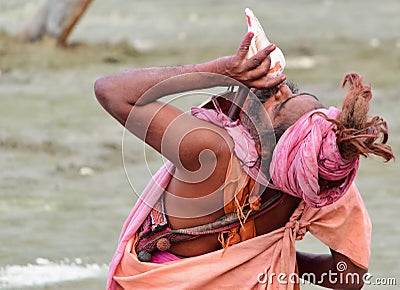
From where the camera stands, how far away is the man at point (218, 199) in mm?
2852

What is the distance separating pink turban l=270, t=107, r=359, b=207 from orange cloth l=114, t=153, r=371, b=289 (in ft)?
0.56

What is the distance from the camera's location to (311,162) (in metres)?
2.69

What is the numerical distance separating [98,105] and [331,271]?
20.2ft

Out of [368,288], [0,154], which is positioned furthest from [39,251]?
[0,154]

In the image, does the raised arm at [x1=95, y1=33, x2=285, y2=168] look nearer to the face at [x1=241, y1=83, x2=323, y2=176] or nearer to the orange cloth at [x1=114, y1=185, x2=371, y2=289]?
the face at [x1=241, y1=83, x2=323, y2=176]

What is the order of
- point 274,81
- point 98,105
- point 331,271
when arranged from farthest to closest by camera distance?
1. point 98,105
2. point 331,271
3. point 274,81

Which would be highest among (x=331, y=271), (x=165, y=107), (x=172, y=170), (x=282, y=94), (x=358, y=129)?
(x=358, y=129)

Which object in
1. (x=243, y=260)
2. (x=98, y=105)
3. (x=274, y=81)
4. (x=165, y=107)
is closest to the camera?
(x=274, y=81)

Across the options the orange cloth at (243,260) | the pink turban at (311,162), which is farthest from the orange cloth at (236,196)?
the pink turban at (311,162)

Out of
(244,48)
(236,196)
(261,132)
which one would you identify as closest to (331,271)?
(236,196)

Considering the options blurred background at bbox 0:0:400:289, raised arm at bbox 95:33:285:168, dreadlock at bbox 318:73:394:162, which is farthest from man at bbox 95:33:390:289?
blurred background at bbox 0:0:400:289

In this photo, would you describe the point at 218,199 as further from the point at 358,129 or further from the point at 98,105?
the point at 98,105

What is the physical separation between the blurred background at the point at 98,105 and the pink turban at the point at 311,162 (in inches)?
63.5

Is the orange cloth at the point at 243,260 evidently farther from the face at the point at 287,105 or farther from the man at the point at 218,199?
the face at the point at 287,105
